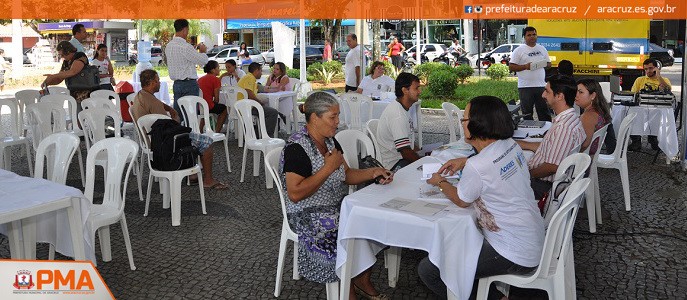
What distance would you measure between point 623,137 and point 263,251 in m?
3.08

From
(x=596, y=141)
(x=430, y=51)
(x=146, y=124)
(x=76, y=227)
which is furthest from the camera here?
(x=430, y=51)

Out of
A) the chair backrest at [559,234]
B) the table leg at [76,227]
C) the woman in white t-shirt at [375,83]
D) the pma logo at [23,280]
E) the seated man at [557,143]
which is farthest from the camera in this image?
the woman in white t-shirt at [375,83]

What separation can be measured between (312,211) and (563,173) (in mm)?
1447

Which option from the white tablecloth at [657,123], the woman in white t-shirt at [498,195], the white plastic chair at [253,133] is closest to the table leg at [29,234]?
the woman in white t-shirt at [498,195]

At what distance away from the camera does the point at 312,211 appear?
11.6 feet

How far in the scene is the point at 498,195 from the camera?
3.02m

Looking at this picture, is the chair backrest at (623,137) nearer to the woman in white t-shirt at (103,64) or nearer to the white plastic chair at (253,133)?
the white plastic chair at (253,133)

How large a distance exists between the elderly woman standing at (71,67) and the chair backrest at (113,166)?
4662 millimetres

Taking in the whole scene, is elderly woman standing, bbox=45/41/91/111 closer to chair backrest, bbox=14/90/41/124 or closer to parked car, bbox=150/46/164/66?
chair backrest, bbox=14/90/41/124

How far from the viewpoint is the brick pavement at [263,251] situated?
412 centimetres

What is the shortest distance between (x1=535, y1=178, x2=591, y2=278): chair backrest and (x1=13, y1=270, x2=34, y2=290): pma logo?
6.66ft

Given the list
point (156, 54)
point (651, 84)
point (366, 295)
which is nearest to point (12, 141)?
point (366, 295)

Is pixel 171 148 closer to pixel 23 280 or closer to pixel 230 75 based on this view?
pixel 23 280

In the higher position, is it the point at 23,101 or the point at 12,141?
the point at 23,101
